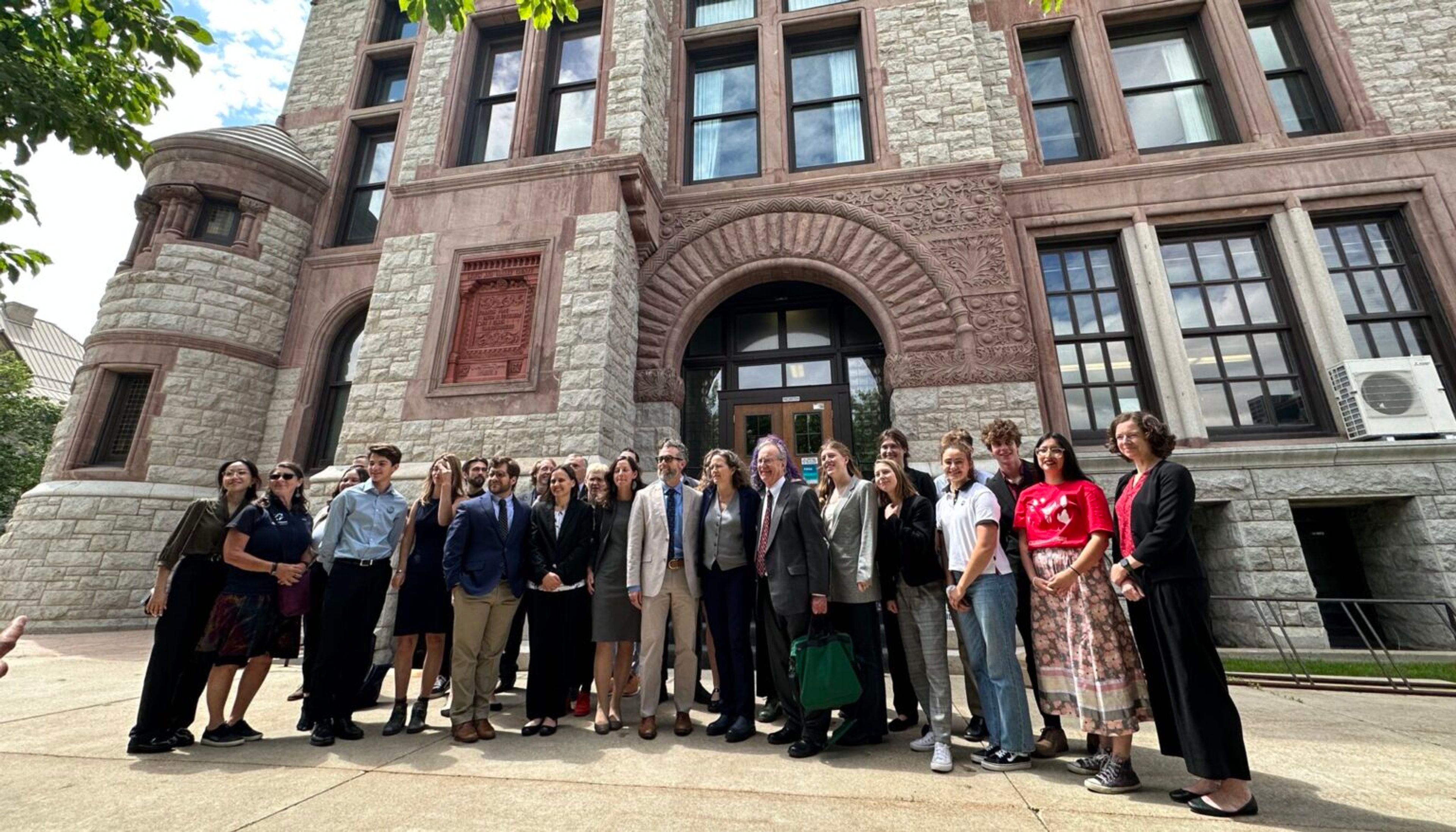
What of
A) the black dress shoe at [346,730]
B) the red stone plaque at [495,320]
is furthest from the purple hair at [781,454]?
the red stone plaque at [495,320]

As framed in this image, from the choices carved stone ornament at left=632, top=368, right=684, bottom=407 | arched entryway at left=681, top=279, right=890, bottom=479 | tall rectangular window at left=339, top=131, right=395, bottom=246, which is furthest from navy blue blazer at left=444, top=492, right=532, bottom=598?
tall rectangular window at left=339, top=131, right=395, bottom=246

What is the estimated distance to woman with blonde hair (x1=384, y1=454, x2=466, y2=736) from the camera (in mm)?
4281

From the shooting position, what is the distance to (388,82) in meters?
13.7

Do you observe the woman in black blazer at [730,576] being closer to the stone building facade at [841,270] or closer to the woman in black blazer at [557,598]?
the woman in black blazer at [557,598]

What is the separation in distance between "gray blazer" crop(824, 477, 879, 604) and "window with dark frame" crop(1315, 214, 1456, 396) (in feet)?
30.8

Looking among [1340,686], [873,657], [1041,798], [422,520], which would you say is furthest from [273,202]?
[1340,686]

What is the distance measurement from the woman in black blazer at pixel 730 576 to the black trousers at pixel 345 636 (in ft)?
7.92

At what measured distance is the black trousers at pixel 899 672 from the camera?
4.16m

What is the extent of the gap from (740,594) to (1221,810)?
2719 mm

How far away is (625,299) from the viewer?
29.6ft

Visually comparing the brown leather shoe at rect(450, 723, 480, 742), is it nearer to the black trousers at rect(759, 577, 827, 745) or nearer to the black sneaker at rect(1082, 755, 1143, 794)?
the black trousers at rect(759, 577, 827, 745)

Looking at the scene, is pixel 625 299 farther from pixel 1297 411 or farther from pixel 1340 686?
pixel 1297 411

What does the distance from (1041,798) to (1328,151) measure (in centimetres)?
1175

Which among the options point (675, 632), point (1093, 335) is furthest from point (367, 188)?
point (1093, 335)
